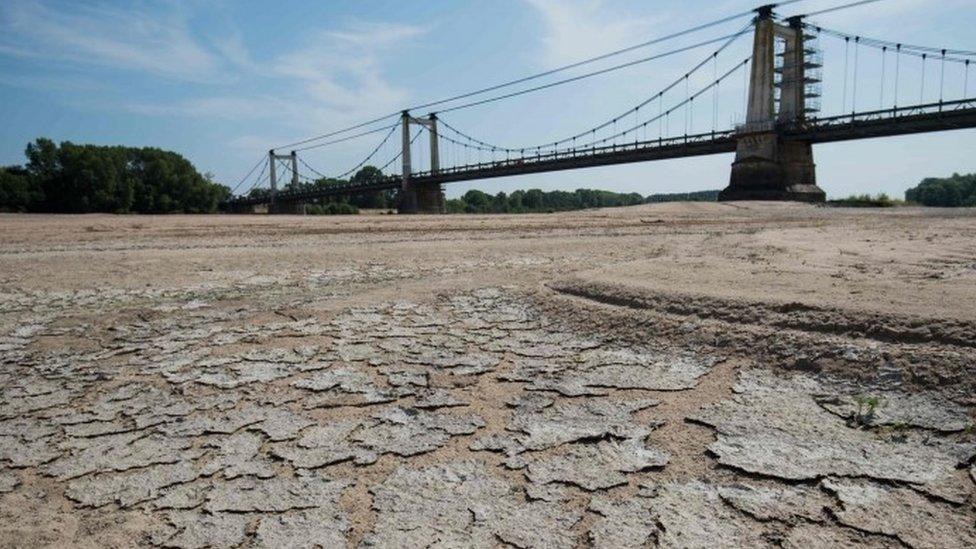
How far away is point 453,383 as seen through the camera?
262 cm

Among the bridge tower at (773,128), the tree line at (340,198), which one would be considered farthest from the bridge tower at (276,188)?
the bridge tower at (773,128)

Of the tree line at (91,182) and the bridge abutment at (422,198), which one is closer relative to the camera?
the tree line at (91,182)

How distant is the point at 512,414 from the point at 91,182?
45.8 m

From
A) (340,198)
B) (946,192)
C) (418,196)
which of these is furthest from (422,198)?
(946,192)

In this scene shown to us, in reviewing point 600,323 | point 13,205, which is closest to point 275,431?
point 600,323

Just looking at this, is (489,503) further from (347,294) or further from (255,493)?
(347,294)

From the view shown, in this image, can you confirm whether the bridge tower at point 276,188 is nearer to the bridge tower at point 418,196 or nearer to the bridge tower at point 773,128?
the bridge tower at point 418,196

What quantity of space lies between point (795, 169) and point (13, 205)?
42250mm

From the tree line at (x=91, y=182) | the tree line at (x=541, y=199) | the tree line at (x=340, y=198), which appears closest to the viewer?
the tree line at (x=91, y=182)

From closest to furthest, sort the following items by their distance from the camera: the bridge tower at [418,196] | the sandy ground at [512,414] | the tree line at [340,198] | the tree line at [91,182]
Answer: the sandy ground at [512,414] < the tree line at [91,182] < the bridge tower at [418,196] < the tree line at [340,198]

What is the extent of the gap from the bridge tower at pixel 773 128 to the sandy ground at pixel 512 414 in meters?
22.9

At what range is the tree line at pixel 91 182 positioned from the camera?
37.6 m

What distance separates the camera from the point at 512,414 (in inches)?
89.0

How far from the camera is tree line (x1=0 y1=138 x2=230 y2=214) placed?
37625mm
